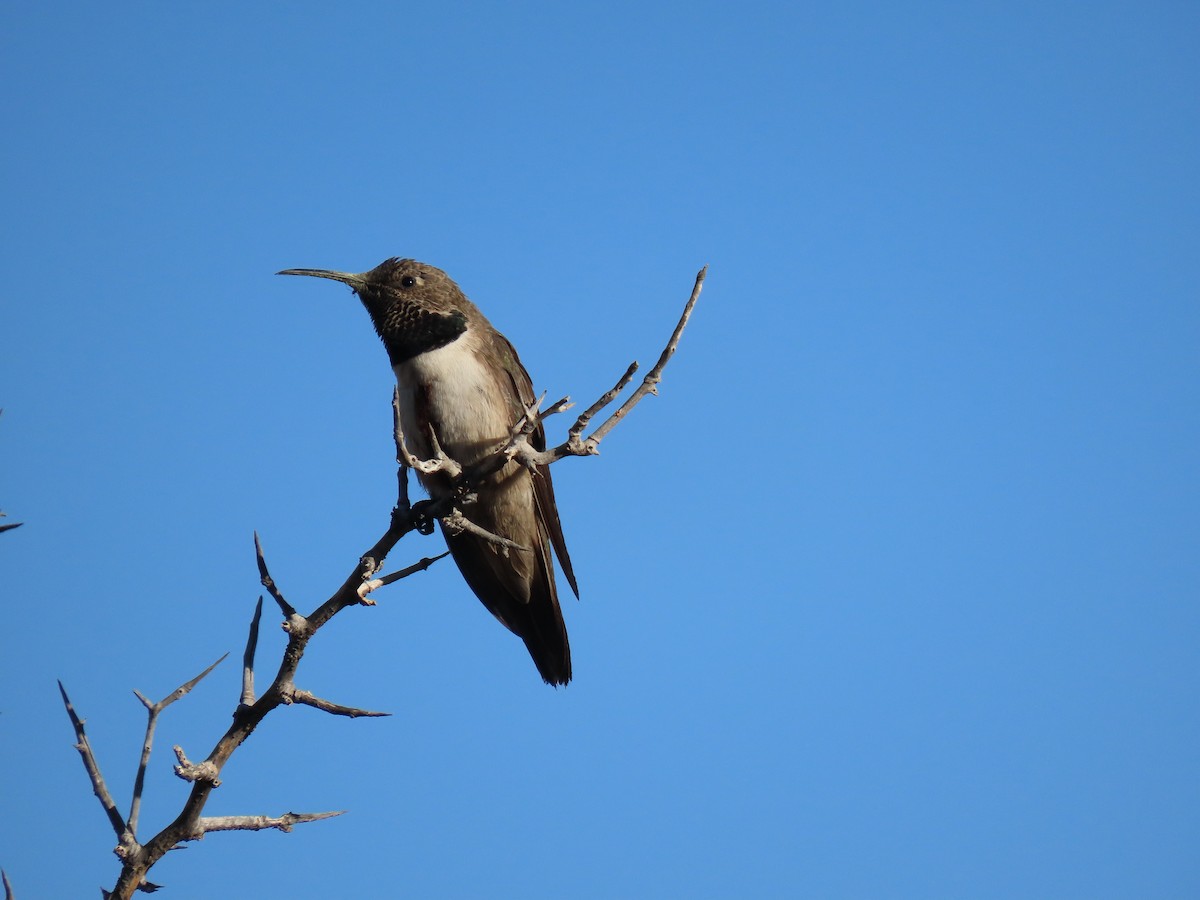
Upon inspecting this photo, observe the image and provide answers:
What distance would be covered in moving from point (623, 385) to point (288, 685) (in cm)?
168

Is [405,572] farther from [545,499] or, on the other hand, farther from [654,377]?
[545,499]

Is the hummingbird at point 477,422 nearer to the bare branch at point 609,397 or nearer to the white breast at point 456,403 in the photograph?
the white breast at point 456,403

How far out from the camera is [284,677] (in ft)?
12.8

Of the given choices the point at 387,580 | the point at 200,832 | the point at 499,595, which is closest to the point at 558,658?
the point at 499,595

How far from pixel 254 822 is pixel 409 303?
3.90 m

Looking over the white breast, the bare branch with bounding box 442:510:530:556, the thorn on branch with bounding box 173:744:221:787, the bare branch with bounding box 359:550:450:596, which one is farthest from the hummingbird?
the thorn on branch with bounding box 173:744:221:787

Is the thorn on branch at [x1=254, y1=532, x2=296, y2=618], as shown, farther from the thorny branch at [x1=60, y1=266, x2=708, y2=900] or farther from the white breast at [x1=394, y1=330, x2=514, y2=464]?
the white breast at [x1=394, y1=330, x2=514, y2=464]

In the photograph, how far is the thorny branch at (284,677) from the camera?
3650 millimetres

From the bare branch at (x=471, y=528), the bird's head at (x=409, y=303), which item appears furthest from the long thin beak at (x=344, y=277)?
the bare branch at (x=471, y=528)

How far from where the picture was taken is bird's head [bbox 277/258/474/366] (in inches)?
268

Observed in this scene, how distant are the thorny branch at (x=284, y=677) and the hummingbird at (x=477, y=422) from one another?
68.5 inches

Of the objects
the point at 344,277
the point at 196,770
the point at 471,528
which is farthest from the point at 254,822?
the point at 344,277

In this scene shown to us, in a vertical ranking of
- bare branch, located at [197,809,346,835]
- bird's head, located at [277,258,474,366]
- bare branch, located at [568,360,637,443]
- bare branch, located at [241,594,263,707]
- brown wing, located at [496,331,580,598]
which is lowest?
bare branch, located at [197,809,346,835]

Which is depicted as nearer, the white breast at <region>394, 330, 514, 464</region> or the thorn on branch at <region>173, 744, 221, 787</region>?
the thorn on branch at <region>173, 744, 221, 787</region>
